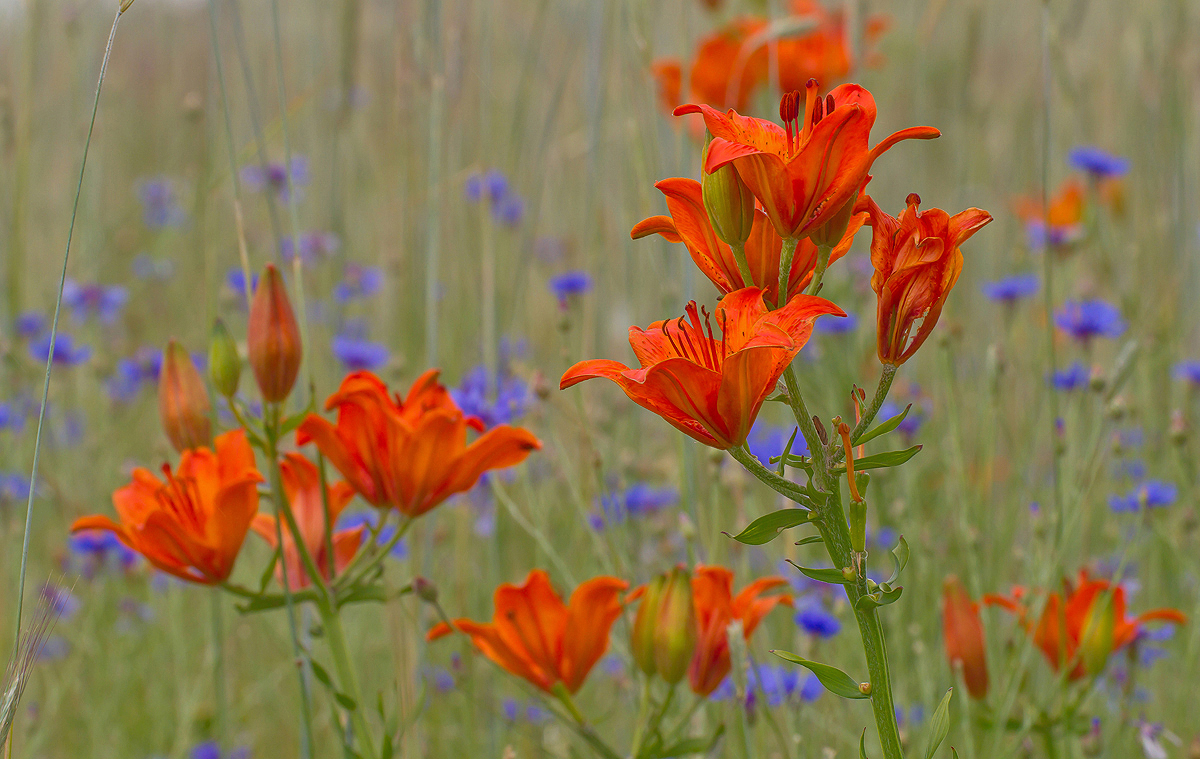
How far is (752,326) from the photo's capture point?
39 cm

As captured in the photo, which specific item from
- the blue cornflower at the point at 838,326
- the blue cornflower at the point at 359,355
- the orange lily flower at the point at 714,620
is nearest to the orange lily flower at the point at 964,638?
the orange lily flower at the point at 714,620

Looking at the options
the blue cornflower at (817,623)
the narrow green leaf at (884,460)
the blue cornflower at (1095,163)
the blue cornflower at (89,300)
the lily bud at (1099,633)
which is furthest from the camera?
the blue cornflower at (89,300)

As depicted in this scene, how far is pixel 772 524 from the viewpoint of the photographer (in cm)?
39

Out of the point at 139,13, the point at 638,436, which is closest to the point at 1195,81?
the point at 638,436

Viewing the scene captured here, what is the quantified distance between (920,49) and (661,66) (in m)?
0.34

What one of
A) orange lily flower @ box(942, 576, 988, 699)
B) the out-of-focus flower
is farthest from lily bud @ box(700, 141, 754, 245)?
the out-of-focus flower

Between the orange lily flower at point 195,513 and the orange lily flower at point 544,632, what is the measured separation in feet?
0.44

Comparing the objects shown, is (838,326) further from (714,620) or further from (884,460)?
(884,460)

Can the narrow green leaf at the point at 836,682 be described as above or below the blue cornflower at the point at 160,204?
below

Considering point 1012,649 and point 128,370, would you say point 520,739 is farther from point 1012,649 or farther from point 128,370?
point 128,370

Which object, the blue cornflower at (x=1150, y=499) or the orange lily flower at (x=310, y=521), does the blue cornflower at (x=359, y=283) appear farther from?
the blue cornflower at (x=1150, y=499)

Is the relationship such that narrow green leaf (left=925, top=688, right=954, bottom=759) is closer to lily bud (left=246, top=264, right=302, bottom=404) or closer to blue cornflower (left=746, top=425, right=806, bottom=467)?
lily bud (left=246, top=264, right=302, bottom=404)

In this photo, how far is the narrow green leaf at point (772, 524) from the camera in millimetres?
382

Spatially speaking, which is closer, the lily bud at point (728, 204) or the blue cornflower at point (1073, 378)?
the lily bud at point (728, 204)
